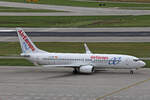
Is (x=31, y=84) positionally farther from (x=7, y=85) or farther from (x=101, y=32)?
(x=101, y=32)

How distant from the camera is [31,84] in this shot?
5947cm

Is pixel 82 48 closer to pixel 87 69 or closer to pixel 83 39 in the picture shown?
pixel 83 39

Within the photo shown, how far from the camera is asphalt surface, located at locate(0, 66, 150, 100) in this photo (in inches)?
2035

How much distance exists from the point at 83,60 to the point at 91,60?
1215 millimetres

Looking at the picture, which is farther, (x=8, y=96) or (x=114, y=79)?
(x=114, y=79)

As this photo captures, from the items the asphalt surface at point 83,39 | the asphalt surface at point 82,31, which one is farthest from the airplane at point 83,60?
the asphalt surface at point 82,31

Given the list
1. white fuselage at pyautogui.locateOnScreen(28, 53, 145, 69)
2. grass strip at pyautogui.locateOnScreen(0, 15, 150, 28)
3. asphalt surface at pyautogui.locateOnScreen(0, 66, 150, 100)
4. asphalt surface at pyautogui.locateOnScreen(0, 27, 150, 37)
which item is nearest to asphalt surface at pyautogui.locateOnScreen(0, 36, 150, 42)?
asphalt surface at pyautogui.locateOnScreen(0, 27, 150, 37)

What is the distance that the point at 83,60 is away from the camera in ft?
224

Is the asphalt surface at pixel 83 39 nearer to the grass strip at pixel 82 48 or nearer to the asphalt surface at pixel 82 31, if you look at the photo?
the grass strip at pixel 82 48

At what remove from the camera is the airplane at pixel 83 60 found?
6681 centimetres

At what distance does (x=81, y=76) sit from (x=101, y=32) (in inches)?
1877

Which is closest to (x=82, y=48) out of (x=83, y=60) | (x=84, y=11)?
(x=83, y=60)

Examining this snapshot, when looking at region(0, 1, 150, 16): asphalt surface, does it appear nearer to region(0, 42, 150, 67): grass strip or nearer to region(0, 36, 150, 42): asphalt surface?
region(0, 36, 150, 42): asphalt surface

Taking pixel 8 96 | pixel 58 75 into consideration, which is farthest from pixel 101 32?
pixel 8 96
